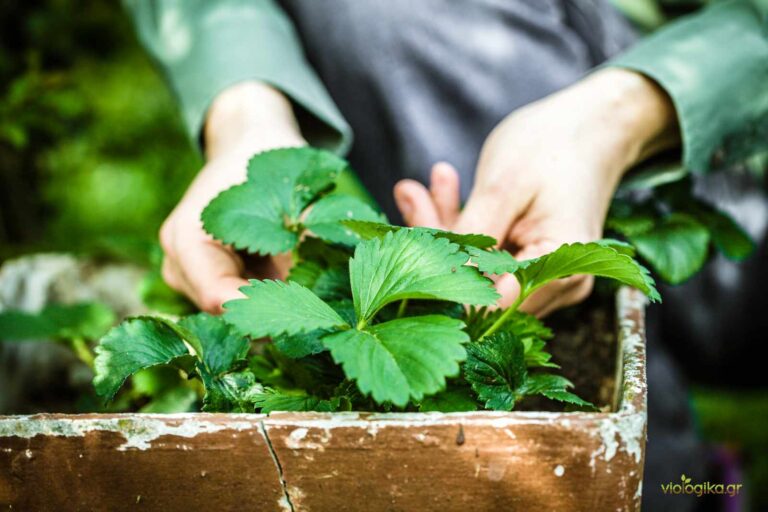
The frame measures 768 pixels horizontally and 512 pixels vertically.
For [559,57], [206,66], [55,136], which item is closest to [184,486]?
[206,66]

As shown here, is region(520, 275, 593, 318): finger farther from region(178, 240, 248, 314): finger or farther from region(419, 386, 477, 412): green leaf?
region(178, 240, 248, 314): finger

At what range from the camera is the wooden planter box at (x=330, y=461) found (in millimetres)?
506

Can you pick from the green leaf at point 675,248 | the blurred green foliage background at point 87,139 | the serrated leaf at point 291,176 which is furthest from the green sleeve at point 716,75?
the blurred green foliage background at point 87,139

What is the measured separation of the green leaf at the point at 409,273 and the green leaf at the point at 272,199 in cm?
16

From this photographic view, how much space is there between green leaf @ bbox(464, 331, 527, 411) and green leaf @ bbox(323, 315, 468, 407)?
0.28 ft

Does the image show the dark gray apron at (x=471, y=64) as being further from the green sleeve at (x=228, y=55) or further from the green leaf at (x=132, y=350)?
the green leaf at (x=132, y=350)

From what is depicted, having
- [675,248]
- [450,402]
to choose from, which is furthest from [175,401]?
[675,248]

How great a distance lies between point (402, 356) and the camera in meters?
0.50

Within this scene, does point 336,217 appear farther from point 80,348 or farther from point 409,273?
point 80,348

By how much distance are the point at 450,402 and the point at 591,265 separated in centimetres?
17

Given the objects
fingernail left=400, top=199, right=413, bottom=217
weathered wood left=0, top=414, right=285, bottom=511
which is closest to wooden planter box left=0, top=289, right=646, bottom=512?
weathered wood left=0, top=414, right=285, bottom=511

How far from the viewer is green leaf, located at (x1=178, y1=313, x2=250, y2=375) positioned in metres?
0.64

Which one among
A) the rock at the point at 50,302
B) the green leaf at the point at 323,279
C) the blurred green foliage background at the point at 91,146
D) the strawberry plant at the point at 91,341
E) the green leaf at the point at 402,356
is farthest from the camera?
the blurred green foliage background at the point at 91,146

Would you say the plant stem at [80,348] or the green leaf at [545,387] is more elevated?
the green leaf at [545,387]
